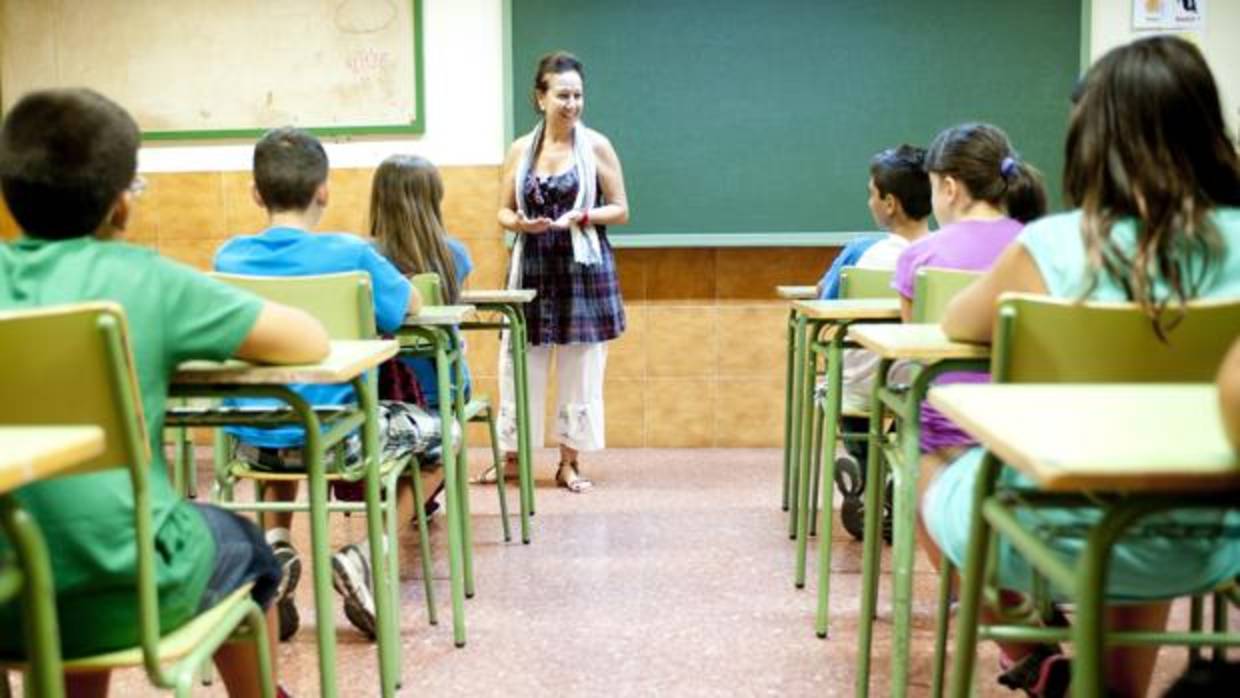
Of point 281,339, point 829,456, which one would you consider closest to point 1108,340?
point 281,339

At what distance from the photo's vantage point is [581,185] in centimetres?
395

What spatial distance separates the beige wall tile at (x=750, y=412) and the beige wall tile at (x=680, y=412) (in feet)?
0.14

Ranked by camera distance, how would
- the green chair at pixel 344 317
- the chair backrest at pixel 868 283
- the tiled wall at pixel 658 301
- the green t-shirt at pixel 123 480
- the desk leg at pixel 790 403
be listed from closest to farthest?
the green t-shirt at pixel 123 480
the green chair at pixel 344 317
the chair backrest at pixel 868 283
the desk leg at pixel 790 403
the tiled wall at pixel 658 301

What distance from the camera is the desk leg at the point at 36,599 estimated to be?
943mm

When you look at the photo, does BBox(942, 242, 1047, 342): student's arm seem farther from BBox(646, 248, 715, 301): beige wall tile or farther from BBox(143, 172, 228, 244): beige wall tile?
BBox(143, 172, 228, 244): beige wall tile

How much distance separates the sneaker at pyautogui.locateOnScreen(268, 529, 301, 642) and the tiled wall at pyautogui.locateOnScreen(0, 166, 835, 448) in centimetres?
235


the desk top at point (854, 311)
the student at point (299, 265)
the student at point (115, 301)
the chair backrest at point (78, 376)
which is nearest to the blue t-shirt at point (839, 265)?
the desk top at point (854, 311)

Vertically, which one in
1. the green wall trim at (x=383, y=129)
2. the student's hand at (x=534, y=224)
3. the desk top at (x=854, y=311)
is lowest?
the desk top at (x=854, y=311)

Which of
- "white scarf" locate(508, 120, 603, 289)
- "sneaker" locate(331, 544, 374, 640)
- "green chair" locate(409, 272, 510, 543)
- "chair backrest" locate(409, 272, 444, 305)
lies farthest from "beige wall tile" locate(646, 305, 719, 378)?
"sneaker" locate(331, 544, 374, 640)

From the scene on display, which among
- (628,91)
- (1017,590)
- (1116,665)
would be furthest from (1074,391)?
(628,91)

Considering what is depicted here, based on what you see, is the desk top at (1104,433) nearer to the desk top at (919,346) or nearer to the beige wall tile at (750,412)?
the desk top at (919,346)

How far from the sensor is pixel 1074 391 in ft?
3.60

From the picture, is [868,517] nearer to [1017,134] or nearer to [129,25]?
[1017,134]

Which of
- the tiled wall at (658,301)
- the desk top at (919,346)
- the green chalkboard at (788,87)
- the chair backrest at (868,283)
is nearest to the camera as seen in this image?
the desk top at (919,346)
